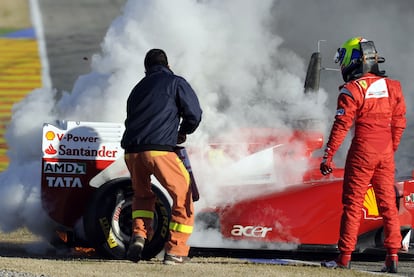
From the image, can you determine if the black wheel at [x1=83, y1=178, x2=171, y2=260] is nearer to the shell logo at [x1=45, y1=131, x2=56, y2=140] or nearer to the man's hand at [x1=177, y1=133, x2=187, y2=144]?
the man's hand at [x1=177, y1=133, x2=187, y2=144]

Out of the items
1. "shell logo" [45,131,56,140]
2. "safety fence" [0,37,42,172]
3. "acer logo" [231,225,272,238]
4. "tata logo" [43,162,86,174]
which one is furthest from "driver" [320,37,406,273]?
"safety fence" [0,37,42,172]

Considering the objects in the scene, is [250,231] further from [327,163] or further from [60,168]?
[60,168]

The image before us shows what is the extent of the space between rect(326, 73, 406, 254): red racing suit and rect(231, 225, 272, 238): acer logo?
2.45ft

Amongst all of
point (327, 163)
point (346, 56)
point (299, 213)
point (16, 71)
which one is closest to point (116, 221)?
point (299, 213)

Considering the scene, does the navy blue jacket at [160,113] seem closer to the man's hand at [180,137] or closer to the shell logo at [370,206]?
the man's hand at [180,137]

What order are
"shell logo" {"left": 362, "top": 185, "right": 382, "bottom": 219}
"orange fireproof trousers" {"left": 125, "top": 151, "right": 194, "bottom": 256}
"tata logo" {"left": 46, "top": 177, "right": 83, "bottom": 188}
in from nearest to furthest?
"orange fireproof trousers" {"left": 125, "top": 151, "right": 194, "bottom": 256} → "tata logo" {"left": 46, "top": 177, "right": 83, "bottom": 188} → "shell logo" {"left": 362, "top": 185, "right": 382, "bottom": 219}

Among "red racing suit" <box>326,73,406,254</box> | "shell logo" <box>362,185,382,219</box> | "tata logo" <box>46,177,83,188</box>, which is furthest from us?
"shell logo" <box>362,185,382,219</box>

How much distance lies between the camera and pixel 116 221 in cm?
687

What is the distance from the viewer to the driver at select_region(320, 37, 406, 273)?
21.5ft

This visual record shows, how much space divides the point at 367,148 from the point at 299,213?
3.07 ft

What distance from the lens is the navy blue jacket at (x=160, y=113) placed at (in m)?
6.39

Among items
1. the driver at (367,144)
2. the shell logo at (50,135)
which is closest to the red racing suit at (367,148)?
the driver at (367,144)

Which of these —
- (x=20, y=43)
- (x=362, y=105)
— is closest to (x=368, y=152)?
(x=362, y=105)

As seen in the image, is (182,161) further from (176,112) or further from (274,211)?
(274,211)
